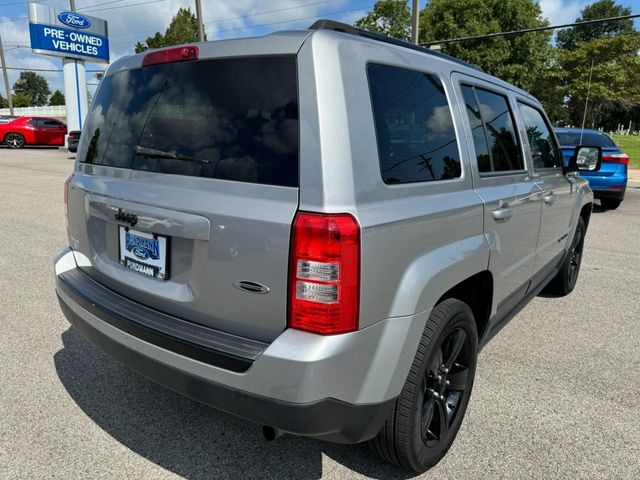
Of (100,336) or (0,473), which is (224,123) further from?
(0,473)

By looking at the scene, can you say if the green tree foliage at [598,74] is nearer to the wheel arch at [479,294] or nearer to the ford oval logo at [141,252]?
the wheel arch at [479,294]

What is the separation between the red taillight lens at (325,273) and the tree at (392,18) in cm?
3732

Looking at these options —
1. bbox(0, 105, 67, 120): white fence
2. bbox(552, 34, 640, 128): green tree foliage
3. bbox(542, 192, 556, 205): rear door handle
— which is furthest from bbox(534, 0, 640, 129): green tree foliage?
bbox(0, 105, 67, 120): white fence

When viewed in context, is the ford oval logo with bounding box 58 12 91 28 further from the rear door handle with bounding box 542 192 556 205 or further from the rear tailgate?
the rear door handle with bounding box 542 192 556 205

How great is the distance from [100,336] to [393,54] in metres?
1.82

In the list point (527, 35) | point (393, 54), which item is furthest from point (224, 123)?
point (527, 35)

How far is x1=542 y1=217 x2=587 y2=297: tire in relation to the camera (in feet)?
15.2

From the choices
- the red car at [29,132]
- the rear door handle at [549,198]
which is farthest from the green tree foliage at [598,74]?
the rear door handle at [549,198]

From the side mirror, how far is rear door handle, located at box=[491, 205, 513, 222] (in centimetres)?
180

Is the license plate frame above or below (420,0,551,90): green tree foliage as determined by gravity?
below

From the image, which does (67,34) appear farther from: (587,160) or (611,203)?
(587,160)

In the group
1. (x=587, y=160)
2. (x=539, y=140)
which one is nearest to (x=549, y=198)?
(x=539, y=140)

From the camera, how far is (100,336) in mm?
2250

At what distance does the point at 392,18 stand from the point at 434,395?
38.5m
